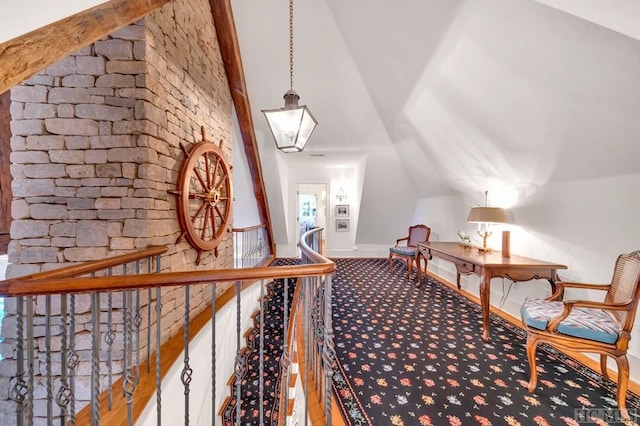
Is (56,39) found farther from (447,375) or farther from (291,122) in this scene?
(447,375)

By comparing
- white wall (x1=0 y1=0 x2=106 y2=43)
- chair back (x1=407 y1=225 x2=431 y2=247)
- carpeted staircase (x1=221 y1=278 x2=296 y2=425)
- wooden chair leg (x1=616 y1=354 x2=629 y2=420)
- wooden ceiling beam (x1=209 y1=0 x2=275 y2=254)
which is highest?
wooden ceiling beam (x1=209 y1=0 x2=275 y2=254)

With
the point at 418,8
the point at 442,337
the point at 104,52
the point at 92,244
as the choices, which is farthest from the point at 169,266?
the point at 418,8

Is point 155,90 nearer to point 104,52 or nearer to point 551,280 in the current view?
point 104,52

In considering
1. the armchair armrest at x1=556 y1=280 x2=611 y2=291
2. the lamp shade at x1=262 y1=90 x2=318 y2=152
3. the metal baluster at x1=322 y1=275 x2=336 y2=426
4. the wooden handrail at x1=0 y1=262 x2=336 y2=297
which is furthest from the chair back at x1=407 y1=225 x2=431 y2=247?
the wooden handrail at x1=0 y1=262 x2=336 y2=297

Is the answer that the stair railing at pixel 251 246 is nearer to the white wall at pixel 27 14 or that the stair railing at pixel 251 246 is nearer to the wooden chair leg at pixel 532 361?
the white wall at pixel 27 14

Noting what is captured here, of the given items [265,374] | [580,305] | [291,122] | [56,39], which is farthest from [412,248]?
[56,39]

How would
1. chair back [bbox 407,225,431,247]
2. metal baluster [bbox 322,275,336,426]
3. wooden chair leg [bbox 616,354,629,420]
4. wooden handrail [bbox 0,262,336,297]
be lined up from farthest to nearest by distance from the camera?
chair back [bbox 407,225,431,247] → wooden chair leg [bbox 616,354,629,420] → metal baluster [bbox 322,275,336,426] → wooden handrail [bbox 0,262,336,297]

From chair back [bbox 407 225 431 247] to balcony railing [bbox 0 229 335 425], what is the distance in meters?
3.63

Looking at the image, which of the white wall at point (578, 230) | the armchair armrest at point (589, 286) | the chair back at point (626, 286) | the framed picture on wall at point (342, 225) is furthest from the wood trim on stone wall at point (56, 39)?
the framed picture on wall at point (342, 225)

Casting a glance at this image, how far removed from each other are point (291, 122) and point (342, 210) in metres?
4.74

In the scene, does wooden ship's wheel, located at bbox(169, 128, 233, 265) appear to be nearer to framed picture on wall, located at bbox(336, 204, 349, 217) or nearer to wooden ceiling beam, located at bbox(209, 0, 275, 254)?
wooden ceiling beam, located at bbox(209, 0, 275, 254)

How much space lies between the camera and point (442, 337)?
2613 millimetres

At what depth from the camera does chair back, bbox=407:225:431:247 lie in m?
5.05

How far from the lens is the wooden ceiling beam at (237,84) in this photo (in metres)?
3.15
